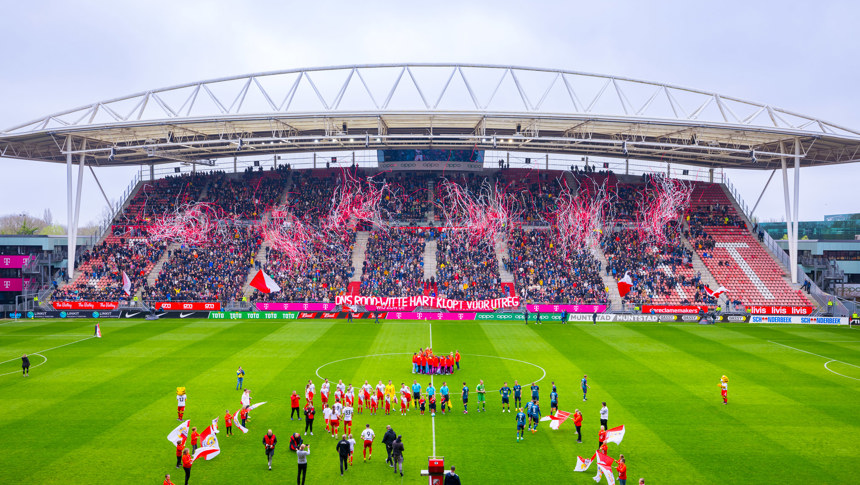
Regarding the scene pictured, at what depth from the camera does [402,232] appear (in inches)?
2117

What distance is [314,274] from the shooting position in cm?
4781

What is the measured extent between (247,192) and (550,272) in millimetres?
30904

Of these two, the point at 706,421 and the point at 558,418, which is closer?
the point at 558,418

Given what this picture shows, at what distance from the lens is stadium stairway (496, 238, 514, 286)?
48966 mm

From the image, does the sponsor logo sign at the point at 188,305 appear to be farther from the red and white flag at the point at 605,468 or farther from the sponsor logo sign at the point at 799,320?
the sponsor logo sign at the point at 799,320

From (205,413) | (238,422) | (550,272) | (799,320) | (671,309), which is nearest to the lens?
(238,422)

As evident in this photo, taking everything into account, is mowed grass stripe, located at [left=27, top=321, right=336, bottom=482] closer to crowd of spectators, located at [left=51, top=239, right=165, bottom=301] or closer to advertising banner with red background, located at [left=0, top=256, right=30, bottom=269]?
crowd of spectators, located at [left=51, top=239, right=165, bottom=301]

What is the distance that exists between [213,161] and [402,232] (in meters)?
22.4

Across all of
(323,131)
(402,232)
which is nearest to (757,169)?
(402,232)

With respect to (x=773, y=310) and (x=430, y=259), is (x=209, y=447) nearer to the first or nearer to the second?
(x=430, y=259)

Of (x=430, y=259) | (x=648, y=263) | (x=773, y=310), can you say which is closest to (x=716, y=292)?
(x=773, y=310)

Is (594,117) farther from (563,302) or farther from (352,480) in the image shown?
(352,480)

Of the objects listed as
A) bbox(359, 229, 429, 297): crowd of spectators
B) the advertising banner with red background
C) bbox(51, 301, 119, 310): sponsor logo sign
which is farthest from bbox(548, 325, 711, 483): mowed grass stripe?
the advertising banner with red background

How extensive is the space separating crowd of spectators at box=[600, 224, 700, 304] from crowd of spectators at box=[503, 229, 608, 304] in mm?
2286
